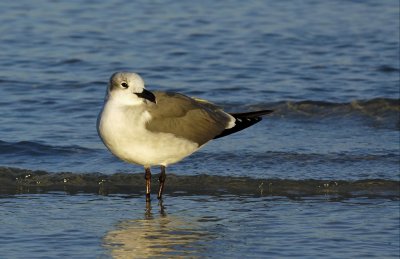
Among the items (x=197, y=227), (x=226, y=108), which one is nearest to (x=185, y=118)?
(x=197, y=227)

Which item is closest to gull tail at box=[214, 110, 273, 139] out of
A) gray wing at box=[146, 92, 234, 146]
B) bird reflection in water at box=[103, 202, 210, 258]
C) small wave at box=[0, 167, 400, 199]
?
gray wing at box=[146, 92, 234, 146]

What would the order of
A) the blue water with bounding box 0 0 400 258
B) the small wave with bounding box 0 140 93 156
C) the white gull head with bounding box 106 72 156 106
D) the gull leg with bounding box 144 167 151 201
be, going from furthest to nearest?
the small wave with bounding box 0 140 93 156 < the gull leg with bounding box 144 167 151 201 < the white gull head with bounding box 106 72 156 106 < the blue water with bounding box 0 0 400 258

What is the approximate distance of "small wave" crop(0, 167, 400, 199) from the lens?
8609mm

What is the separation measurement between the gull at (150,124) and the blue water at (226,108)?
1.22 feet

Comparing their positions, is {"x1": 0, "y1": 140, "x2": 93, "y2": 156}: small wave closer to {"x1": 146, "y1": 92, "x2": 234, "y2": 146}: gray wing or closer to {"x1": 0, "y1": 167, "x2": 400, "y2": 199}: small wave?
{"x1": 0, "y1": 167, "x2": 400, "y2": 199}: small wave

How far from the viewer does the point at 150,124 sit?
8.09m

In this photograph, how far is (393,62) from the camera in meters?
13.3

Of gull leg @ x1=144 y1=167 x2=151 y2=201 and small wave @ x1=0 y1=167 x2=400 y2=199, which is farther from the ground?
gull leg @ x1=144 y1=167 x2=151 y2=201

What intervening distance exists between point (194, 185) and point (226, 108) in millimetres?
2802

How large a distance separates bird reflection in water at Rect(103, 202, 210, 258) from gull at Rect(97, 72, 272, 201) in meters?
0.51

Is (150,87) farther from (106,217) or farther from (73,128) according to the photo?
(106,217)

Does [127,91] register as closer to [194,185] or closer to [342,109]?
[194,185]

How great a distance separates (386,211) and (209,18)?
25.6ft

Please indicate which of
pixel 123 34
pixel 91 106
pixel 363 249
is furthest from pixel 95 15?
pixel 363 249
